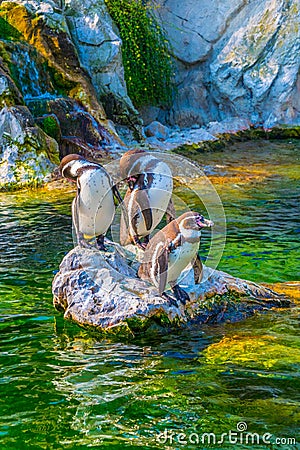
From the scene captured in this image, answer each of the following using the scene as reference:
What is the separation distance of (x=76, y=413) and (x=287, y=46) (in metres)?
17.5

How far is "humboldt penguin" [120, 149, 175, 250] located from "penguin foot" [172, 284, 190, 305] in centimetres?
94

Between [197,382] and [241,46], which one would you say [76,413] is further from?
[241,46]

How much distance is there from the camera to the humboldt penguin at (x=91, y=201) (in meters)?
6.16

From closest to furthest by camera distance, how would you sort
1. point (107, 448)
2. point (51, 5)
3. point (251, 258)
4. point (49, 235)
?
point (107, 448) → point (251, 258) → point (49, 235) → point (51, 5)

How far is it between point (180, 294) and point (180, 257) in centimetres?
36

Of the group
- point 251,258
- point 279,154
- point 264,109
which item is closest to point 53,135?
point 279,154

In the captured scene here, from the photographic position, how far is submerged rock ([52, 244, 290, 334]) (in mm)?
5223

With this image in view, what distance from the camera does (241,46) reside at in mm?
20328

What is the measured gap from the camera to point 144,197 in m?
6.27

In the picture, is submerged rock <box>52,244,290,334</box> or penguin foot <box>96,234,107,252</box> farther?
penguin foot <box>96,234,107,252</box>

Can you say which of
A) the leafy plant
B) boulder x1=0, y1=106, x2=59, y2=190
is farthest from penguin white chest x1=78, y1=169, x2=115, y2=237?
the leafy plant

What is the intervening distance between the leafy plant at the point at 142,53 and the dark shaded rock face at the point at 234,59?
1.19 m

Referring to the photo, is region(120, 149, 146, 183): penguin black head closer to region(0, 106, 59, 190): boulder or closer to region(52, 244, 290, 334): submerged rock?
region(52, 244, 290, 334): submerged rock

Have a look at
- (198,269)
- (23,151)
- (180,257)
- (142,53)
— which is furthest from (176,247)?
(142,53)
